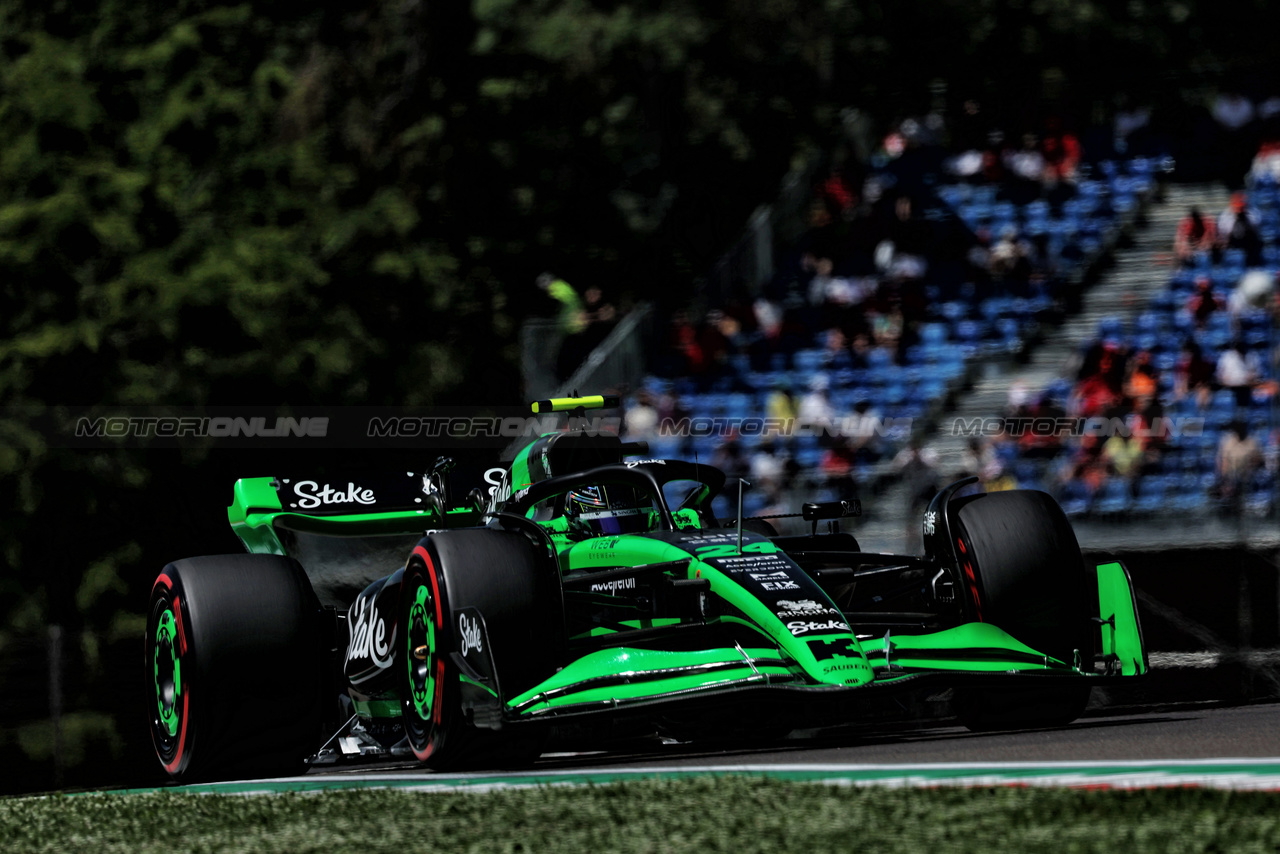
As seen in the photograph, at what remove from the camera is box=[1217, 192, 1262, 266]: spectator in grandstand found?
16.0m

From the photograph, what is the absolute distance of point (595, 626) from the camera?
25.2 feet

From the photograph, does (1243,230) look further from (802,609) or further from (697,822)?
(697,822)

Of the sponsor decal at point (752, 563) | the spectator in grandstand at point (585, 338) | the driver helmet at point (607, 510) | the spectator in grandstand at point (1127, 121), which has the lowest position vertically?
the sponsor decal at point (752, 563)

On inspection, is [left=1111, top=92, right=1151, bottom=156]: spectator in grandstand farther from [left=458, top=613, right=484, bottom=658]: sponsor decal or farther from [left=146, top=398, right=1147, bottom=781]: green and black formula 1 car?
[left=458, top=613, right=484, bottom=658]: sponsor decal

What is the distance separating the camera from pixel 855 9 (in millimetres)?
22484

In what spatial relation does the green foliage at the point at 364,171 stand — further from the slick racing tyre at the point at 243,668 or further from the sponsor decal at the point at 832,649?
the sponsor decal at the point at 832,649

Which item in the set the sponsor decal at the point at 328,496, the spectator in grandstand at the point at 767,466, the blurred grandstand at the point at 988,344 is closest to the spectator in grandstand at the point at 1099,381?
the blurred grandstand at the point at 988,344

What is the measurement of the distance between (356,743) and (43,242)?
12.0m

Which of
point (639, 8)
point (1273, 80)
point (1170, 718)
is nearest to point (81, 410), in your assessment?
point (639, 8)

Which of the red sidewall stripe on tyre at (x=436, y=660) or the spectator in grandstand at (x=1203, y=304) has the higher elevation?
the spectator in grandstand at (x=1203, y=304)

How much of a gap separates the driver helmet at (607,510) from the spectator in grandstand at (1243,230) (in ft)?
31.2

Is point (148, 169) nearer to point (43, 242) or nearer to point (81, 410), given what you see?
point (43, 242)

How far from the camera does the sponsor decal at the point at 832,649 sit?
654cm

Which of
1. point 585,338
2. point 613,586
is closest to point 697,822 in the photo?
point 613,586
